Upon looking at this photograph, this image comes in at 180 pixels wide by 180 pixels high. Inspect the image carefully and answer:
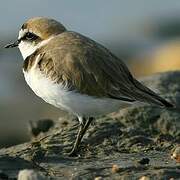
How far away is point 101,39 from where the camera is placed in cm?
2569

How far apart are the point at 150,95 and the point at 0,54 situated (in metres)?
17.8

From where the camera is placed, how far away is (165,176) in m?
6.50

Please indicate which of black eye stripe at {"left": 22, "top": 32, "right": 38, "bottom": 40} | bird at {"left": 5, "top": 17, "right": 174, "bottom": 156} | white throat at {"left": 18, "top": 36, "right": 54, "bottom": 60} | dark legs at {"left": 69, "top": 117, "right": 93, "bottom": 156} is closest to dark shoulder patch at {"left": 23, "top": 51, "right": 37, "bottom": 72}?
bird at {"left": 5, "top": 17, "right": 174, "bottom": 156}

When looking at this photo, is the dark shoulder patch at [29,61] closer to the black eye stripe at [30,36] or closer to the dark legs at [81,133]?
the black eye stripe at [30,36]

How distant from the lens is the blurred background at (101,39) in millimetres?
16750

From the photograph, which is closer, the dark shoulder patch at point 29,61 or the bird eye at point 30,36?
the dark shoulder patch at point 29,61

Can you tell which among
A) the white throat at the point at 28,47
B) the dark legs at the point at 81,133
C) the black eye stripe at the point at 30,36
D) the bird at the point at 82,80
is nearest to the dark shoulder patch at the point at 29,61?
the bird at the point at 82,80

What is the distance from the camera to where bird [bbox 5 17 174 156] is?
285 inches

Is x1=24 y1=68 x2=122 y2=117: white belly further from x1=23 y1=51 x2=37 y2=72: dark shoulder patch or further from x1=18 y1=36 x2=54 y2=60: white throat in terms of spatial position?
x1=18 y1=36 x2=54 y2=60: white throat

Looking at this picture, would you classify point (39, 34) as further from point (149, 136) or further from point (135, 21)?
point (135, 21)

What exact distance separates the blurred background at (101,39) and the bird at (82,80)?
6.19 metres

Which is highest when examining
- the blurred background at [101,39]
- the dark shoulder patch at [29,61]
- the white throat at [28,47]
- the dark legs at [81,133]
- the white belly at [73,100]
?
the white throat at [28,47]

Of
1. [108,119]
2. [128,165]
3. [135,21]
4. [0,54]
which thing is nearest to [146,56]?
[0,54]

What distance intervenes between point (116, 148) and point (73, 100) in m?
0.87
